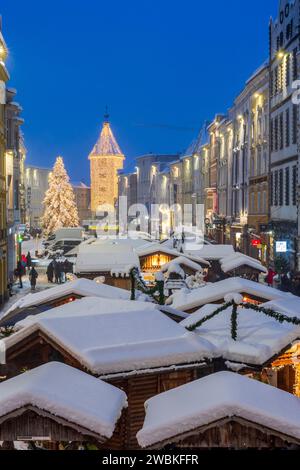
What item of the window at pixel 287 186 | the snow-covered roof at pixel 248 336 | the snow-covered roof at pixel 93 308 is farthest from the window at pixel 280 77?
the snow-covered roof at pixel 93 308

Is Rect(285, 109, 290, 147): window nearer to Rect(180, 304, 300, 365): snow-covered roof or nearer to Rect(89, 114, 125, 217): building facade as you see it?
Rect(180, 304, 300, 365): snow-covered roof

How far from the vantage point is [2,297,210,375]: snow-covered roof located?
35.1 feet

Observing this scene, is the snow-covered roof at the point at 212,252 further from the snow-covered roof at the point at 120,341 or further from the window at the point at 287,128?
the snow-covered roof at the point at 120,341

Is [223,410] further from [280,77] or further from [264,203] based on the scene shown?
[264,203]

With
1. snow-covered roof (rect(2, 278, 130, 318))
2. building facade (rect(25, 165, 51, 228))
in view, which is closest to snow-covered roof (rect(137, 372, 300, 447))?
snow-covered roof (rect(2, 278, 130, 318))

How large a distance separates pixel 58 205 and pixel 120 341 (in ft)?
237

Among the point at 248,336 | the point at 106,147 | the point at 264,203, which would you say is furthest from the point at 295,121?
the point at 106,147

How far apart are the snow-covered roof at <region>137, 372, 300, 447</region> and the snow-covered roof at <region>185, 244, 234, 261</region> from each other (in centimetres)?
2735

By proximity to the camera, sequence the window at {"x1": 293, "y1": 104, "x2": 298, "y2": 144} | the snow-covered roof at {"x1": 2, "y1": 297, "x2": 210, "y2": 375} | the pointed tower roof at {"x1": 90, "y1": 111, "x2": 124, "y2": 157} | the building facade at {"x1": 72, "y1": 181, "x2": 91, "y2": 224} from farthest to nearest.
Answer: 1. the building facade at {"x1": 72, "y1": 181, "x2": 91, "y2": 224}
2. the pointed tower roof at {"x1": 90, "y1": 111, "x2": 124, "y2": 157}
3. the window at {"x1": 293, "y1": 104, "x2": 298, "y2": 144}
4. the snow-covered roof at {"x1": 2, "y1": 297, "x2": 210, "y2": 375}

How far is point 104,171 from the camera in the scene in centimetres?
13862

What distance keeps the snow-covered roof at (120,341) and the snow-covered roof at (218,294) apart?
5.23 m

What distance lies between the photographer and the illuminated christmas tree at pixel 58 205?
270ft
